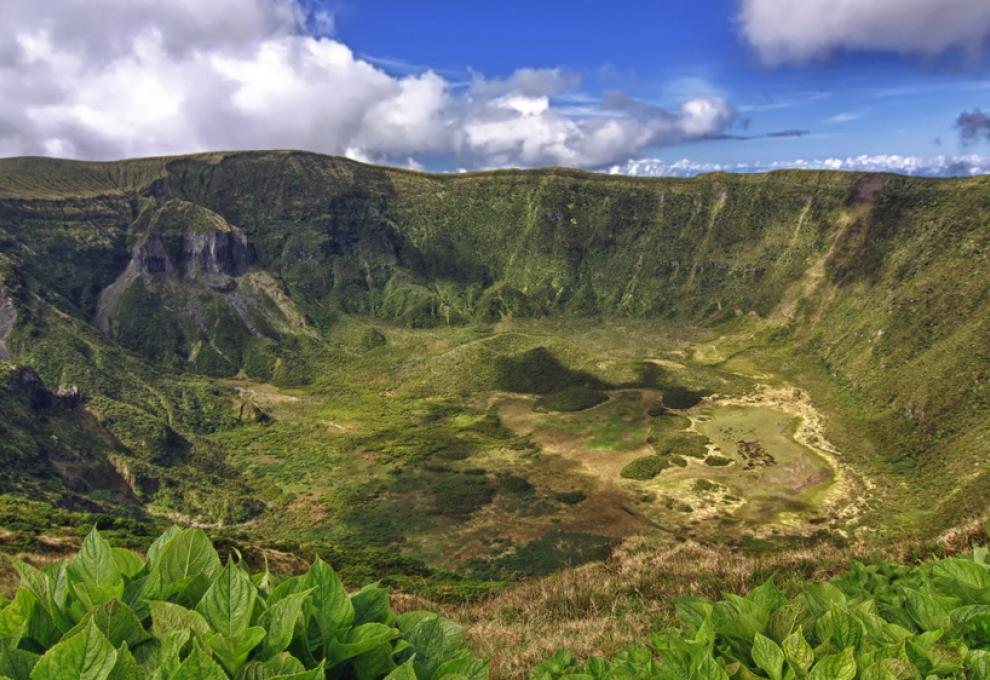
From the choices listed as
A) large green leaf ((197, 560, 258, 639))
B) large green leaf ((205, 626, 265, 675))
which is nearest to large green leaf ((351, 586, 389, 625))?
large green leaf ((197, 560, 258, 639))

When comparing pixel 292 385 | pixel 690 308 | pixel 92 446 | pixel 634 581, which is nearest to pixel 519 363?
pixel 292 385

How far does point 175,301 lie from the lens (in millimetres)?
139875

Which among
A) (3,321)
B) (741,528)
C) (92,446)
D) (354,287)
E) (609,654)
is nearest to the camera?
(609,654)

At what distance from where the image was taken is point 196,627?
8.23 feet

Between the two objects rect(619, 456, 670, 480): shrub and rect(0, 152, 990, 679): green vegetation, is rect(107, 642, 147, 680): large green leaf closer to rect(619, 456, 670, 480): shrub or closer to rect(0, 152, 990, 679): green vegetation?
rect(0, 152, 990, 679): green vegetation

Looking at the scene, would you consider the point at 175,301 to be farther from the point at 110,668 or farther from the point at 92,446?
the point at 110,668

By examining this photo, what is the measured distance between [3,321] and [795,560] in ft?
414

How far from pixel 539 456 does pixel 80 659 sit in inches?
2932

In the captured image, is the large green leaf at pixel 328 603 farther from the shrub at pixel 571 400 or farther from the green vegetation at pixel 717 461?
the shrub at pixel 571 400

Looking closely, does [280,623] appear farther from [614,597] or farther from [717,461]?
[717,461]

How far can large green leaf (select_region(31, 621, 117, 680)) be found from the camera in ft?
7.07

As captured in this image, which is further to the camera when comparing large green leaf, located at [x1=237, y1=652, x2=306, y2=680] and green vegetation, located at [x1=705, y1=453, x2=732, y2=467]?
green vegetation, located at [x1=705, y1=453, x2=732, y2=467]

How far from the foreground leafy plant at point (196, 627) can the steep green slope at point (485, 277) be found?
63865 millimetres

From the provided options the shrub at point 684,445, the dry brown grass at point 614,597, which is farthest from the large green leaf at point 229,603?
the shrub at point 684,445
